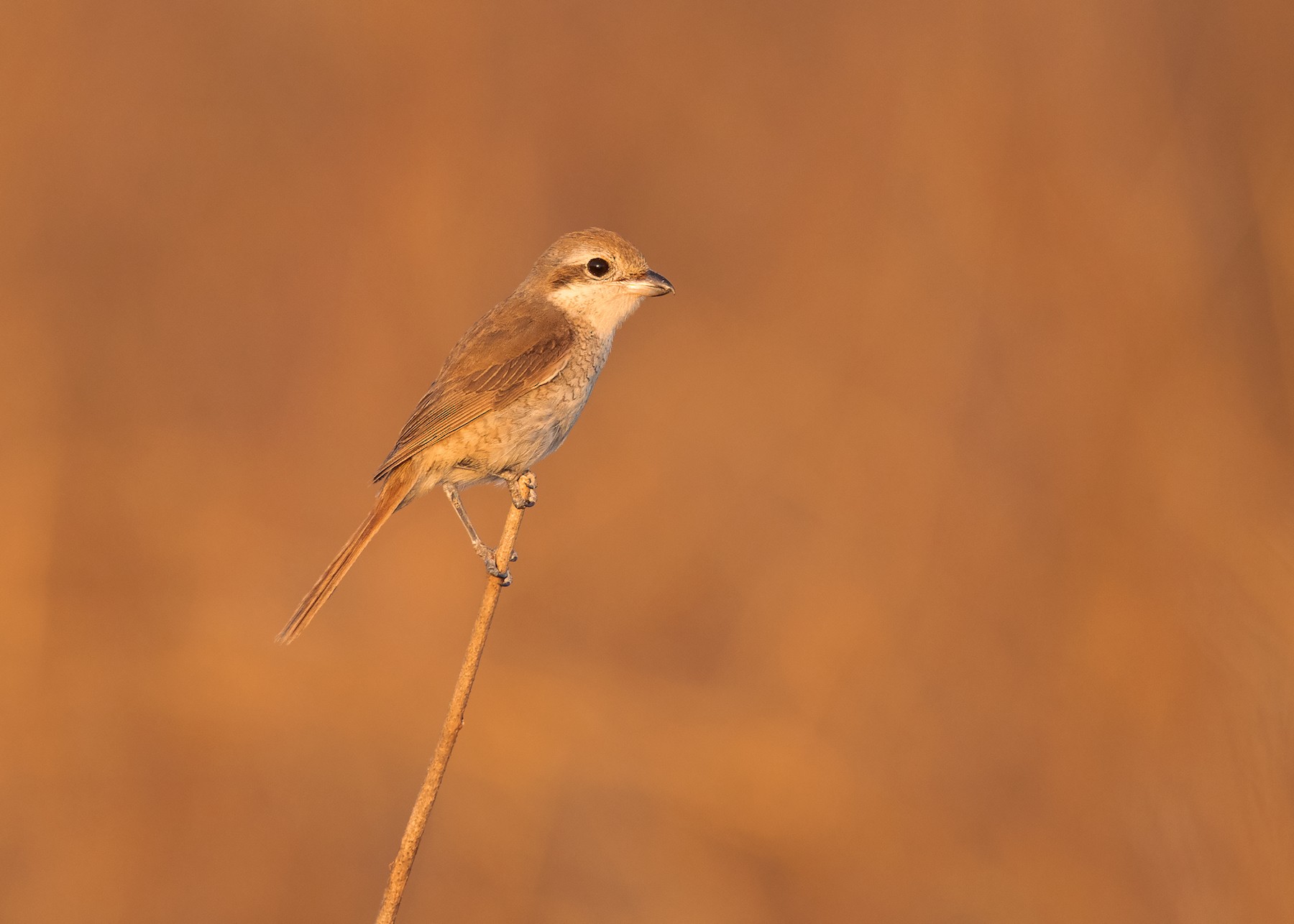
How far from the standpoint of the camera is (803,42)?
8.16 metres

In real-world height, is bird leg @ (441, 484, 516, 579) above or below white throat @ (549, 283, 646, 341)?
below

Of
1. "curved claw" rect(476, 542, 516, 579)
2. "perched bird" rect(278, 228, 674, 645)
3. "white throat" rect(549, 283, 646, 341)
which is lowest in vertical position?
"curved claw" rect(476, 542, 516, 579)

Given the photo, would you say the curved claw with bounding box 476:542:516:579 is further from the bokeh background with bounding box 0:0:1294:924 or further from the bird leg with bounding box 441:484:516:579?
the bokeh background with bounding box 0:0:1294:924

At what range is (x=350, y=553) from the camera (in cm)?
360

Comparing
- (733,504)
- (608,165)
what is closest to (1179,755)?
(733,504)

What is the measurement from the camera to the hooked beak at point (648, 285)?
4332mm

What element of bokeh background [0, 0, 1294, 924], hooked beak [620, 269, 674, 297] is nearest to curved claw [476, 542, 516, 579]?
hooked beak [620, 269, 674, 297]

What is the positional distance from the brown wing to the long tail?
0.05 m

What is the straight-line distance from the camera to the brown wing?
3.98m

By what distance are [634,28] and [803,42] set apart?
3.73 ft

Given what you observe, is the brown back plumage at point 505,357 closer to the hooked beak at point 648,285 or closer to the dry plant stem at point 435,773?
the hooked beak at point 648,285

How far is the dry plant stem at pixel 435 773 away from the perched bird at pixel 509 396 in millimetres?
998

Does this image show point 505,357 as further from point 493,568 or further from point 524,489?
point 493,568

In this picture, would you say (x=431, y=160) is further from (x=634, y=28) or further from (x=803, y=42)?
(x=803, y=42)
